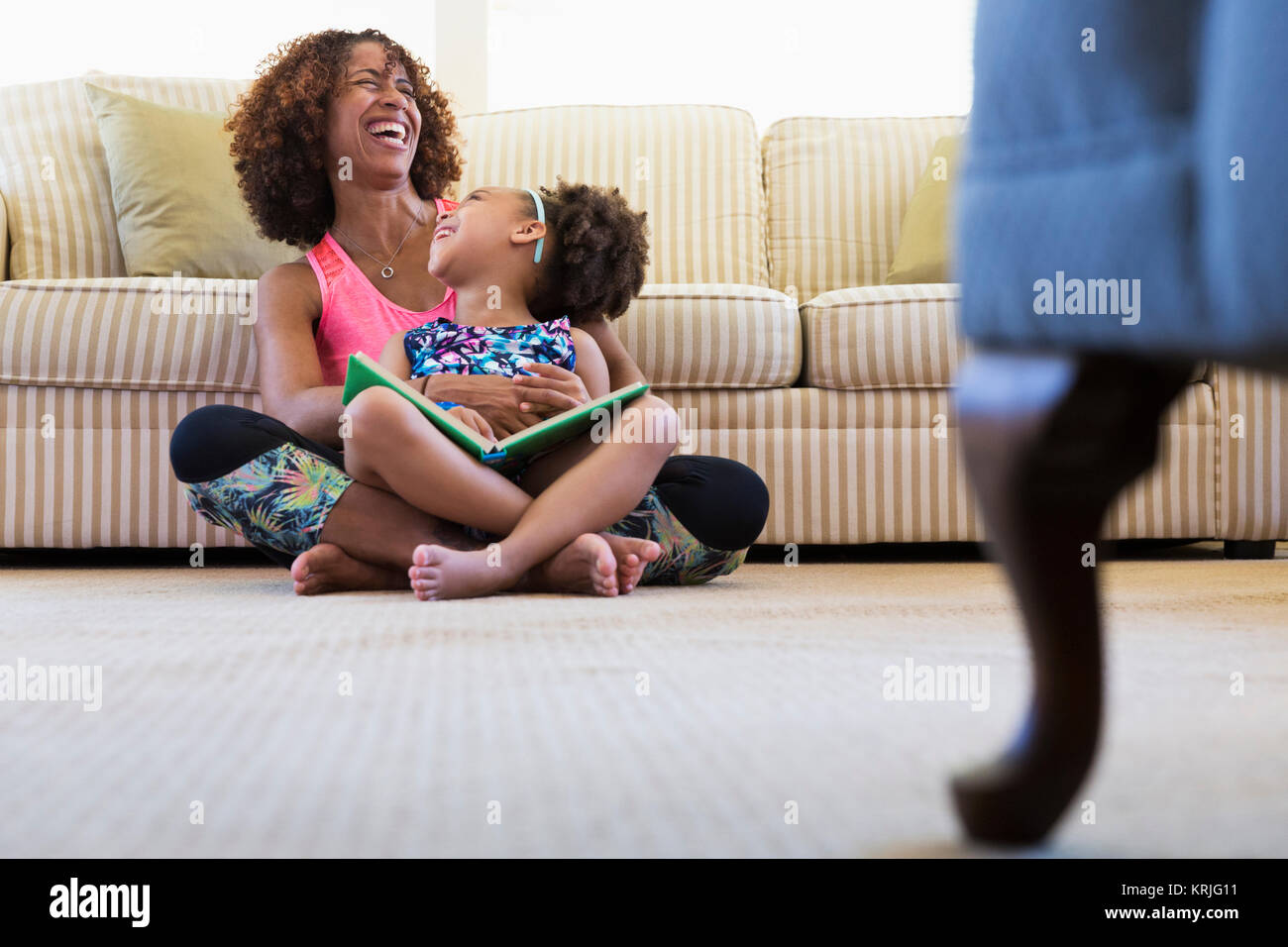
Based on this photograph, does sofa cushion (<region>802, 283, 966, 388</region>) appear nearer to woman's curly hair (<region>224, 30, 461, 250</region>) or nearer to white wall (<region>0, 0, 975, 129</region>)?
woman's curly hair (<region>224, 30, 461, 250</region>)

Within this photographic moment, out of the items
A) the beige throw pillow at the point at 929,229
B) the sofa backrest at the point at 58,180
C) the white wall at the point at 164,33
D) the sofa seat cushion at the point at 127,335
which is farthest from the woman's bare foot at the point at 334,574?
the white wall at the point at 164,33

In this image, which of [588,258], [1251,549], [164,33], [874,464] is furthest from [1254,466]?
[164,33]

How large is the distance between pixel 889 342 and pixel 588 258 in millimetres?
622

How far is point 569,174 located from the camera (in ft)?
8.97

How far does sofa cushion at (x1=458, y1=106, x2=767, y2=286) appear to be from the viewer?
268 cm

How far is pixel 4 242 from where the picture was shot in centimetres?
241

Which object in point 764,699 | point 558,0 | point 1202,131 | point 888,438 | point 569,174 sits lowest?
point 764,699

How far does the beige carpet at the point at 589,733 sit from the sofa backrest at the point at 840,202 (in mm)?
1538

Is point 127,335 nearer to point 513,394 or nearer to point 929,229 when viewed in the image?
point 513,394

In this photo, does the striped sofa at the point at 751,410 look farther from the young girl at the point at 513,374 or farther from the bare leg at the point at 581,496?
the bare leg at the point at 581,496

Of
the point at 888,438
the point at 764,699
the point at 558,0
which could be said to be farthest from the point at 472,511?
the point at 558,0
